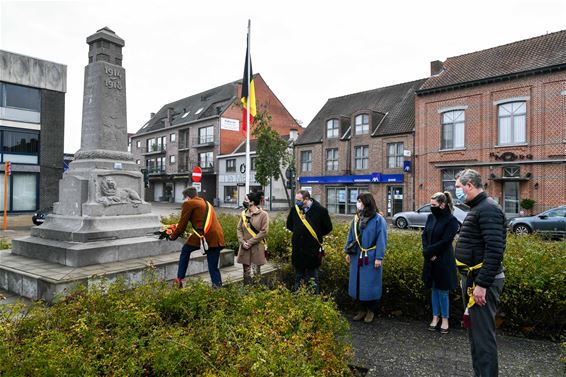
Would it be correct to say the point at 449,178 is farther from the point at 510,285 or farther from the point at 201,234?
the point at 201,234

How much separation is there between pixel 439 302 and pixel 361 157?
27.1 meters

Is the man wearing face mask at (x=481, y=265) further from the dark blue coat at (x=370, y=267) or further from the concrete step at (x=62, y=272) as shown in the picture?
the concrete step at (x=62, y=272)

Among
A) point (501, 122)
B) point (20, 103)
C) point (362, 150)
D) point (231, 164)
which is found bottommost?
point (231, 164)

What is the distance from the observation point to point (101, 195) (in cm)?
770

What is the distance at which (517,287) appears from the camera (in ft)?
16.8

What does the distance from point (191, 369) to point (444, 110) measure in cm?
2706

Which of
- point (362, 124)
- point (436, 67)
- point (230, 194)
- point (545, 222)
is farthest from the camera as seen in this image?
point (230, 194)

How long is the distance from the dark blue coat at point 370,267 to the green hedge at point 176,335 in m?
1.82

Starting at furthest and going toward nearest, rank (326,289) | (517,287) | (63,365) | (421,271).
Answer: (326,289)
(421,271)
(517,287)
(63,365)

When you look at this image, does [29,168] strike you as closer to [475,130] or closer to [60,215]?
[60,215]

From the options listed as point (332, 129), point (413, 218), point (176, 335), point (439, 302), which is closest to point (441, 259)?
point (439, 302)

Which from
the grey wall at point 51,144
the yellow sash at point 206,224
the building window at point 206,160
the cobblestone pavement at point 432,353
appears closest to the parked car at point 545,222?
the cobblestone pavement at point 432,353

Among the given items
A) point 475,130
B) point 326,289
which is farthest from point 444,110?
point 326,289

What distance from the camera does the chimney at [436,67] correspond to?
28000 mm
